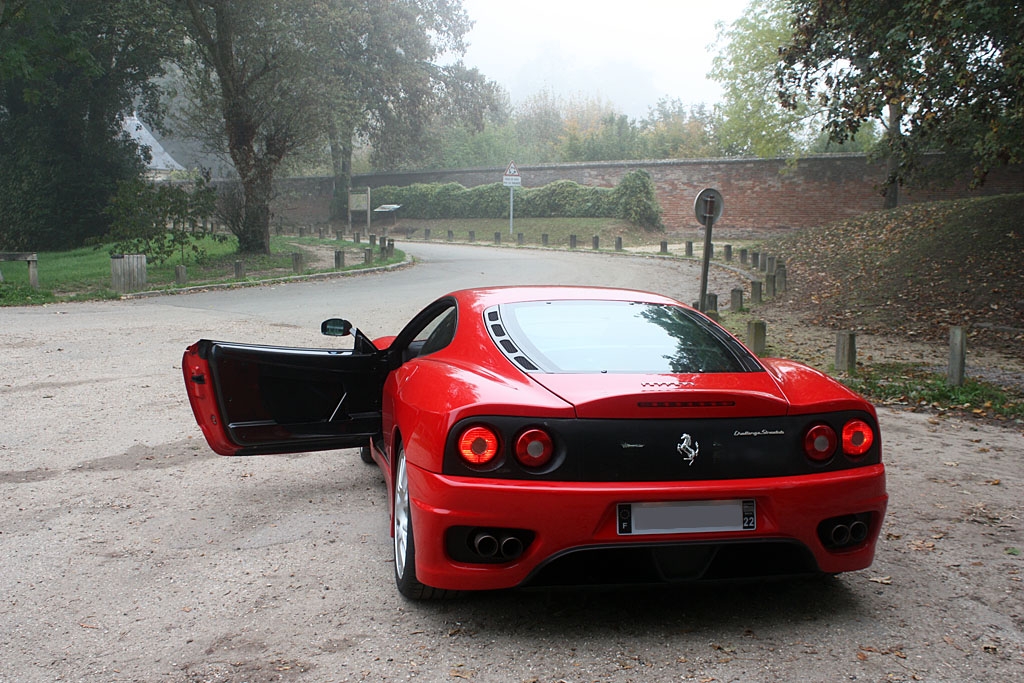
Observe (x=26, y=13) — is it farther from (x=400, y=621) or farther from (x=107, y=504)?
(x=400, y=621)

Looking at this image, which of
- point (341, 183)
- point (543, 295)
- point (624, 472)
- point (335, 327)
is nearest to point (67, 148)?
point (341, 183)

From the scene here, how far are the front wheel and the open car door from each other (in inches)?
50.2

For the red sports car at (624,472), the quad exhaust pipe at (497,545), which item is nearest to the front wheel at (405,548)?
the red sports car at (624,472)

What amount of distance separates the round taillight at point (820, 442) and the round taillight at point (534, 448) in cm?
101

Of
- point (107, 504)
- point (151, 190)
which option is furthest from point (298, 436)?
point (151, 190)

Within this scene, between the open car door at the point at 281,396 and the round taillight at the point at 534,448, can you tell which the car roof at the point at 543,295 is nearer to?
the open car door at the point at 281,396

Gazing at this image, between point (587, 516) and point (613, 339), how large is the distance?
1.09 metres

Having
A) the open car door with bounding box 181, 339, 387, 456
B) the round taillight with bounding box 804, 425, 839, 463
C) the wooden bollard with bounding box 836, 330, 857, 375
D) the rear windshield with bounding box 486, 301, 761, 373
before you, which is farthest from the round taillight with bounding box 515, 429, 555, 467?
the wooden bollard with bounding box 836, 330, 857, 375

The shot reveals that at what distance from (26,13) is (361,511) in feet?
75.2

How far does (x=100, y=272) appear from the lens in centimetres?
2248

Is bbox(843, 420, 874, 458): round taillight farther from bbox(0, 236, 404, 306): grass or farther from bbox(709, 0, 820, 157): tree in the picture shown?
bbox(709, 0, 820, 157): tree

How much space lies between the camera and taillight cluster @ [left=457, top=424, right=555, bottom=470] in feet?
11.3

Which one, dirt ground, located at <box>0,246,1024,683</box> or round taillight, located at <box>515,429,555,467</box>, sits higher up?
round taillight, located at <box>515,429,555,467</box>

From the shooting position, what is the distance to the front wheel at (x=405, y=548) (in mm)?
3793
